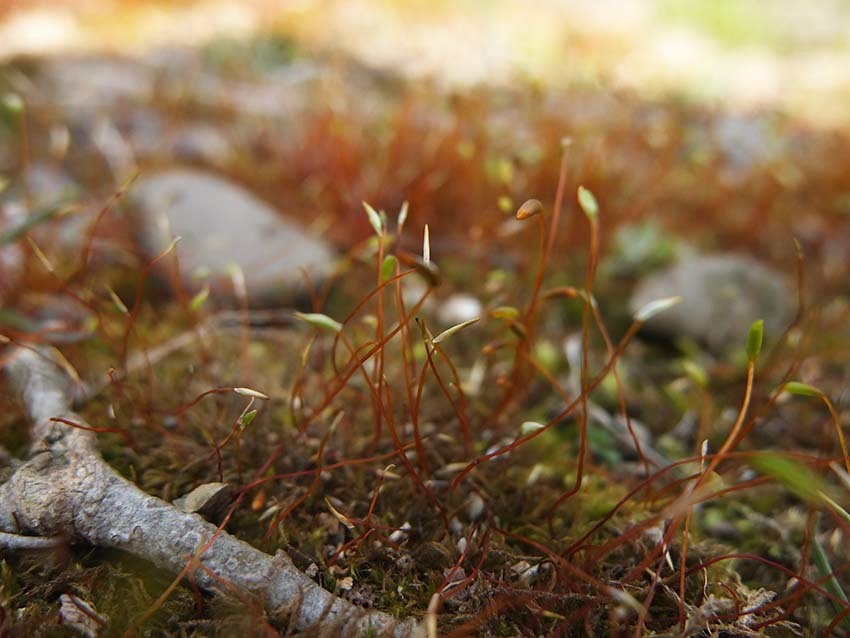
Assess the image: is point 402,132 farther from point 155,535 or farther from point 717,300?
point 155,535

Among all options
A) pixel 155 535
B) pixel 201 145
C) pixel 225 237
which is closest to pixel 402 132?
pixel 225 237

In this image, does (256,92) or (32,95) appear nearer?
(32,95)

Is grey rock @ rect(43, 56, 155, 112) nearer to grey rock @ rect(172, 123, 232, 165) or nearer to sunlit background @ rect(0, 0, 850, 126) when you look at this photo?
sunlit background @ rect(0, 0, 850, 126)

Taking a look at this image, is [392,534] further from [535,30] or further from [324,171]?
[535,30]

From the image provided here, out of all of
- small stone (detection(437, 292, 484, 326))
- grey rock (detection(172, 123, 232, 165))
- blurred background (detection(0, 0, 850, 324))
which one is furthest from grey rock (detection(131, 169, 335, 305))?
grey rock (detection(172, 123, 232, 165))

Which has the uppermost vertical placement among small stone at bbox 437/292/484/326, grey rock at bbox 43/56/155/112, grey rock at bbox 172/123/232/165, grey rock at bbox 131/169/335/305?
grey rock at bbox 43/56/155/112

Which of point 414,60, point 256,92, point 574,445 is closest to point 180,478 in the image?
point 574,445
